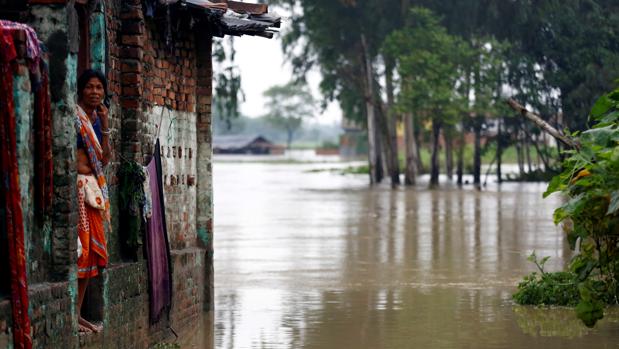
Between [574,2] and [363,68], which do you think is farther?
[363,68]

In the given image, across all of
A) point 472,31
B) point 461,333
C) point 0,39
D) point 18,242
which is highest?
point 472,31

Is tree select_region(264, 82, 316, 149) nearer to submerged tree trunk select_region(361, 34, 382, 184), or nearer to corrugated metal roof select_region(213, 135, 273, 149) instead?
corrugated metal roof select_region(213, 135, 273, 149)

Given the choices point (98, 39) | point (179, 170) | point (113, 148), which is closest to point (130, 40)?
point (98, 39)

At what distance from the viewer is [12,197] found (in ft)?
25.7

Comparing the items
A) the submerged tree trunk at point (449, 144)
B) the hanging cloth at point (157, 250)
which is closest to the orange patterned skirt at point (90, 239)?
the hanging cloth at point (157, 250)

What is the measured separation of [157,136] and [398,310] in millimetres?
3533

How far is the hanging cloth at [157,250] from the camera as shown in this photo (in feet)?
37.0

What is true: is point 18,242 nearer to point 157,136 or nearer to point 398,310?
point 157,136

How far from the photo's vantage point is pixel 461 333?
1248cm

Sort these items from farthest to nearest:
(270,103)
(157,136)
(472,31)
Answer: (270,103)
(472,31)
(157,136)

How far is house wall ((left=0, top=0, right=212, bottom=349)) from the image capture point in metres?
8.57

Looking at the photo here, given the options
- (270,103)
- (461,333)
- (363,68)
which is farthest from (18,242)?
(270,103)

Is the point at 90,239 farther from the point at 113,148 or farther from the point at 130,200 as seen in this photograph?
the point at 113,148

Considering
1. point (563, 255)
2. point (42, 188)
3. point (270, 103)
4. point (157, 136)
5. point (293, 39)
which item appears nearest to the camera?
point (42, 188)
